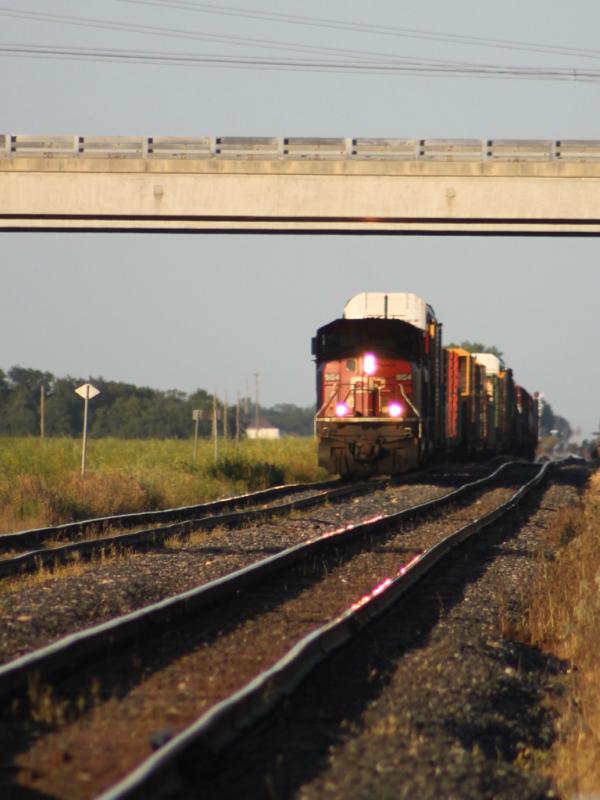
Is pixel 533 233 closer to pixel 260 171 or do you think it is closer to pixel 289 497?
pixel 260 171

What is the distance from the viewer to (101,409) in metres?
142

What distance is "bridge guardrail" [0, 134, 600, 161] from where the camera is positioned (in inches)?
1126

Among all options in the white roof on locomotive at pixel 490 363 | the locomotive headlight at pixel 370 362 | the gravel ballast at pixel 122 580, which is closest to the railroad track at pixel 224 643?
the gravel ballast at pixel 122 580

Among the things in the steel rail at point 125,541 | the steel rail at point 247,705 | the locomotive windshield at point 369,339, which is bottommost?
the steel rail at point 247,705

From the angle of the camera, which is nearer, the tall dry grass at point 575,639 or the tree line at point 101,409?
the tall dry grass at point 575,639

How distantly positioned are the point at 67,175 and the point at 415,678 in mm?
23024

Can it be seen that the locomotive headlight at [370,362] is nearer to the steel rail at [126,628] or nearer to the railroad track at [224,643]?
the railroad track at [224,643]

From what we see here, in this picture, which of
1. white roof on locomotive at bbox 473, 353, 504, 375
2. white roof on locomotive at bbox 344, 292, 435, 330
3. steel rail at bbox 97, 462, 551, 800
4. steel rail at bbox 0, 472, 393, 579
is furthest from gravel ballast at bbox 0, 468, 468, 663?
white roof on locomotive at bbox 473, 353, 504, 375

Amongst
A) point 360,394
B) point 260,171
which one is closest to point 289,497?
point 360,394

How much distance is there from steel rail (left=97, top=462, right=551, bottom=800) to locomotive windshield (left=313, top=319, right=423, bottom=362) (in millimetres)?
14998

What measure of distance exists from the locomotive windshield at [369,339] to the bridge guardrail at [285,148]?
16.8 feet

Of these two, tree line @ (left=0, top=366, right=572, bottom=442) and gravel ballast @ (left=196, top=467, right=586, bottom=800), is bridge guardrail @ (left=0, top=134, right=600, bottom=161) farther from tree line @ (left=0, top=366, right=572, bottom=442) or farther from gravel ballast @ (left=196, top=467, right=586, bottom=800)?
tree line @ (left=0, top=366, right=572, bottom=442)

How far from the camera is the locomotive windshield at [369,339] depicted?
25.3 meters

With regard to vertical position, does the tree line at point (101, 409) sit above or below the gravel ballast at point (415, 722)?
above
